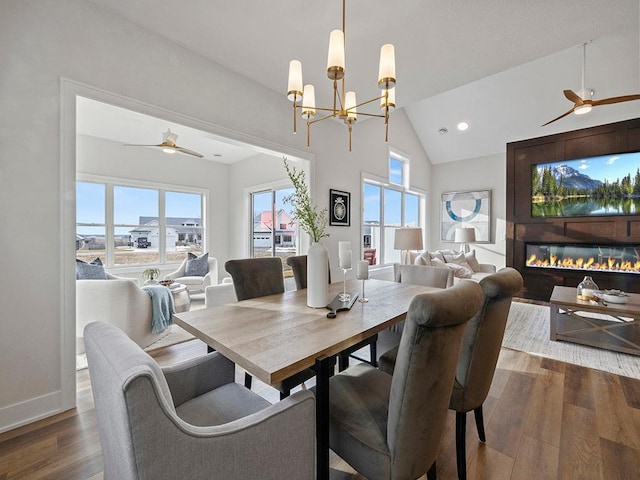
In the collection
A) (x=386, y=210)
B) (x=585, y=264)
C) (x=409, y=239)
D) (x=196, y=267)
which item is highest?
(x=386, y=210)

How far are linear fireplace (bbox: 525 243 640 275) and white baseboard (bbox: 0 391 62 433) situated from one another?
6532 mm

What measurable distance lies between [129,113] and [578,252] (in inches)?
257

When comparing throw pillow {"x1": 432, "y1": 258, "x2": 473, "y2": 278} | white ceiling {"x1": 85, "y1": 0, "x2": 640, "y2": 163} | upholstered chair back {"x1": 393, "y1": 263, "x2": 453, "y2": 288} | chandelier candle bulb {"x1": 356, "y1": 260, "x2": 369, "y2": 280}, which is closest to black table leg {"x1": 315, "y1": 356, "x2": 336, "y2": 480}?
chandelier candle bulb {"x1": 356, "y1": 260, "x2": 369, "y2": 280}

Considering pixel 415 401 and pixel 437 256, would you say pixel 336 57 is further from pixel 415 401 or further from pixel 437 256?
pixel 437 256

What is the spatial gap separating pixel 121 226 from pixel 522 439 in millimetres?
6090

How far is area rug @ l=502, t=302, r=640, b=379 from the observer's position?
2.53 metres

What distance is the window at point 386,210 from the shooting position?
510 cm

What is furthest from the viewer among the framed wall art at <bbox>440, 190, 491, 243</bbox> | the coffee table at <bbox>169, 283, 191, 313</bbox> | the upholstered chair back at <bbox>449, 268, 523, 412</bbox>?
the framed wall art at <bbox>440, 190, 491, 243</bbox>

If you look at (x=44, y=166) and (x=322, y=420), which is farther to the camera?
(x=44, y=166)

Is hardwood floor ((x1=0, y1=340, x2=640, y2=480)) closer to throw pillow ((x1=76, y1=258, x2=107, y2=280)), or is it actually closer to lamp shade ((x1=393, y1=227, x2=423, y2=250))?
throw pillow ((x1=76, y1=258, x2=107, y2=280))

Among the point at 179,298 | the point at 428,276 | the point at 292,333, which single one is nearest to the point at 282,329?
the point at 292,333

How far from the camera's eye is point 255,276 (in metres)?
2.13

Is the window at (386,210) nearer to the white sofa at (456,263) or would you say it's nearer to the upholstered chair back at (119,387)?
the white sofa at (456,263)

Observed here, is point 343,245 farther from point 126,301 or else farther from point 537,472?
point 126,301
